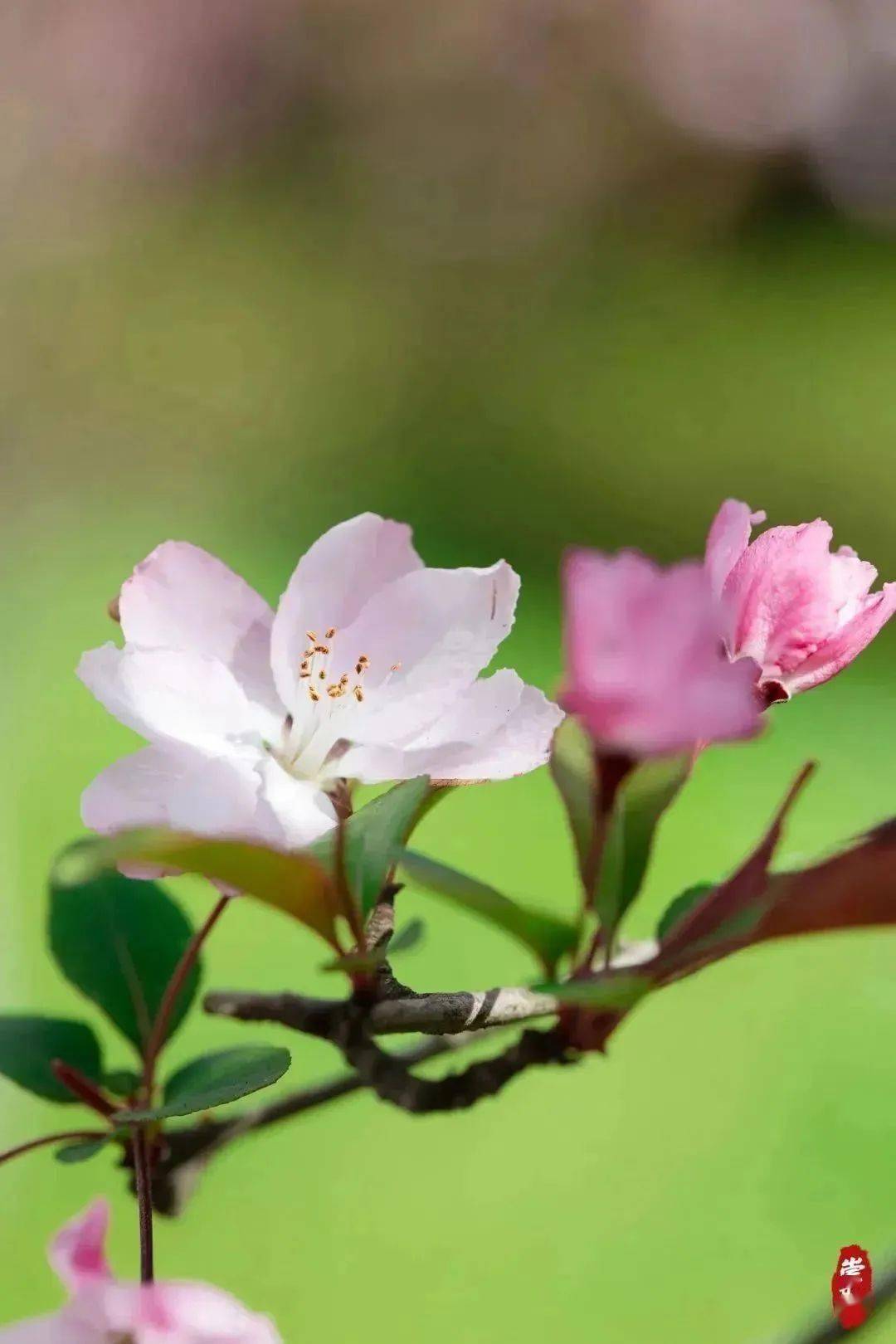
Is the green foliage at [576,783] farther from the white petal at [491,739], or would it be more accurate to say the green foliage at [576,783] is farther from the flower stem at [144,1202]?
the flower stem at [144,1202]

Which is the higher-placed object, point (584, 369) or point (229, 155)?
point (229, 155)


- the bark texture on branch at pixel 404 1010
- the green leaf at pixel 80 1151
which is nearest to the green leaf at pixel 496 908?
the bark texture on branch at pixel 404 1010

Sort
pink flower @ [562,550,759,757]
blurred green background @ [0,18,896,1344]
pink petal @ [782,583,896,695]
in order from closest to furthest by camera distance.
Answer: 1. pink flower @ [562,550,759,757]
2. pink petal @ [782,583,896,695]
3. blurred green background @ [0,18,896,1344]

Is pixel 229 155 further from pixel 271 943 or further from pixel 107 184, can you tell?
pixel 271 943

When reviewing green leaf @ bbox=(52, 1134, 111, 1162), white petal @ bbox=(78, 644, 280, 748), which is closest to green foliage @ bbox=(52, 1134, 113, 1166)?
green leaf @ bbox=(52, 1134, 111, 1162)

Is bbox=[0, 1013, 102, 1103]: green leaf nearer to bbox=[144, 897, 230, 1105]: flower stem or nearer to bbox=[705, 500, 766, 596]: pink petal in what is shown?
bbox=[144, 897, 230, 1105]: flower stem

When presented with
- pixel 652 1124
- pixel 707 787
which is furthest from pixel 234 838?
pixel 707 787

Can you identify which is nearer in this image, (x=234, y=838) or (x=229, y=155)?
(x=234, y=838)
